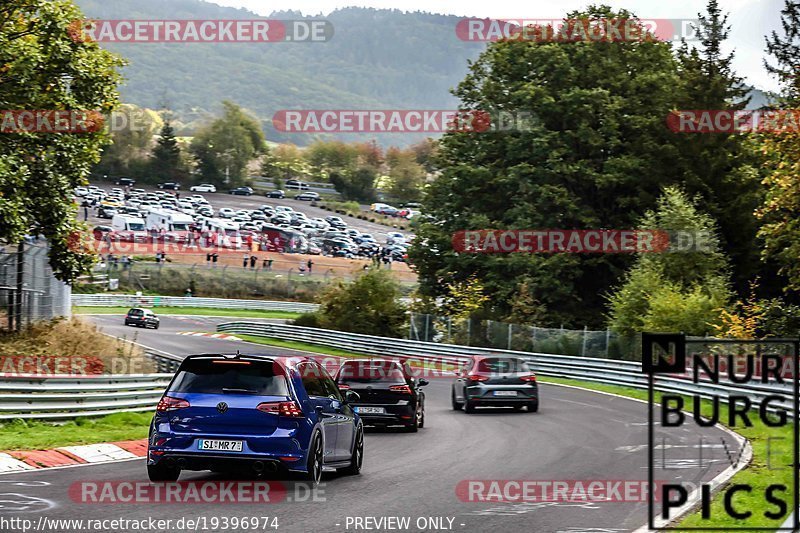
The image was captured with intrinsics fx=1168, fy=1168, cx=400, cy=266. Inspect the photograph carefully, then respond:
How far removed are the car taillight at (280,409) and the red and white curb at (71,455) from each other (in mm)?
3706

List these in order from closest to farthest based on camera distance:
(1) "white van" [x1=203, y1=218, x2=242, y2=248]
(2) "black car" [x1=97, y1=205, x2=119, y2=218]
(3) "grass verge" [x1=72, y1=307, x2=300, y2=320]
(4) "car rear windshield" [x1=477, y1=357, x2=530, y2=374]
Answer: (4) "car rear windshield" [x1=477, y1=357, x2=530, y2=374]
(3) "grass verge" [x1=72, y1=307, x2=300, y2=320]
(1) "white van" [x1=203, y1=218, x2=242, y2=248]
(2) "black car" [x1=97, y1=205, x2=119, y2=218]

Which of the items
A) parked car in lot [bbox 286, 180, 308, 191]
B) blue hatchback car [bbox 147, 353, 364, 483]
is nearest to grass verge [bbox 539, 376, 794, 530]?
blue hatchback car [bbox 147, 353, 364, 483]

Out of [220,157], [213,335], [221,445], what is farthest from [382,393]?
[220,157]

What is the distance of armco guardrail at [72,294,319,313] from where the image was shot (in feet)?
271

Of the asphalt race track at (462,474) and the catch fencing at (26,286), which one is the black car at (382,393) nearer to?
the asphalt race track at (462,474)

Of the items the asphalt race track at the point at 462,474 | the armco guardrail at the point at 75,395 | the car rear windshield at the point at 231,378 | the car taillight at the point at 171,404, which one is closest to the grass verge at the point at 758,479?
the asphalt race track at the point at 462,474

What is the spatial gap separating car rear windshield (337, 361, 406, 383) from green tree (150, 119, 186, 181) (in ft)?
510

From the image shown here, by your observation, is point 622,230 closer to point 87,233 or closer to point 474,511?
point 87,233

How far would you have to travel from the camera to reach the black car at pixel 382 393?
23109 millimetres

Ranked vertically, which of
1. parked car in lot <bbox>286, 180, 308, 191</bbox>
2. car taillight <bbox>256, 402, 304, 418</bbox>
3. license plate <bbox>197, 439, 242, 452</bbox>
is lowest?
license plate <bbox>197, 439, 242, 452</bbox>

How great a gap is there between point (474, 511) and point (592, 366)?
3135 centimetres

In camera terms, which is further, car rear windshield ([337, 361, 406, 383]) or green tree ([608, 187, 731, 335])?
green tree ([608, 187, 731, 335])

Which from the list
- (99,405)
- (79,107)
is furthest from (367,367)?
(79,107)

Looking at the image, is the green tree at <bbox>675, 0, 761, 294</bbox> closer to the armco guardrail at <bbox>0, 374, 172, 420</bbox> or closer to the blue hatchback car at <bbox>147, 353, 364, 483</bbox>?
the armco guardrail at <bbox>0, 374, 172, 420</bbox>
